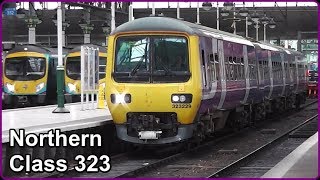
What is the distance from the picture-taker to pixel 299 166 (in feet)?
26.3

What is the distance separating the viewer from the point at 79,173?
11031 millimetres

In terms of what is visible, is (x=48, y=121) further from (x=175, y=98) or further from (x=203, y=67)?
(x=203, y=67)

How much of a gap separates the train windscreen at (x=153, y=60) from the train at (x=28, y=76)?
495 inches

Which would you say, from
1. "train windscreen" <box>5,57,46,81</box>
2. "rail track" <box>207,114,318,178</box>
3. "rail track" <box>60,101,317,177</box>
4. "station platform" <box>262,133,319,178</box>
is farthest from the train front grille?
"train windscreen" <box>5,57,46,81</box>

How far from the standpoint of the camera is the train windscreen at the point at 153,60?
41.2ft

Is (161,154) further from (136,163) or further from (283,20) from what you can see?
(283,20)

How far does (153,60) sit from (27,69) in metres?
13.6

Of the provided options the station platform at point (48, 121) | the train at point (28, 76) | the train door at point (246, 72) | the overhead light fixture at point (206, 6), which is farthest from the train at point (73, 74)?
the station platform at point (48, 121)

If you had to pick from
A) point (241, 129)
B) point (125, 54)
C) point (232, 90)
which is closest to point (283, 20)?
point (241, 129)

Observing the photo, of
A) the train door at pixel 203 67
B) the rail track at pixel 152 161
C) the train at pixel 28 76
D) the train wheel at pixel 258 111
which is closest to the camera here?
the rail track at pixel 152 161

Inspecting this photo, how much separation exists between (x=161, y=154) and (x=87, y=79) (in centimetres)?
368

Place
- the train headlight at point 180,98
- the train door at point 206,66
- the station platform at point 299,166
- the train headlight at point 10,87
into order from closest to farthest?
the station platform at point 299,166, the train headlight at point 180,98, the train door at point 206,66, the train headlight at point 10,87

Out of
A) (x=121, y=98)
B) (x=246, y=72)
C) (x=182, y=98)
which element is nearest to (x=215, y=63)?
(x=182, y=98)

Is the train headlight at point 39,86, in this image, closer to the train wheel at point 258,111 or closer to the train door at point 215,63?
the train wheel at point 258,111
